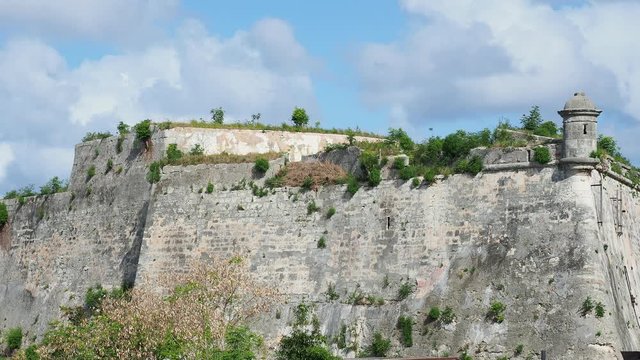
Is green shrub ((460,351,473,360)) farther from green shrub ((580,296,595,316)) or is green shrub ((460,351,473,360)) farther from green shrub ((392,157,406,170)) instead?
green shrub ((392,157,406,170))

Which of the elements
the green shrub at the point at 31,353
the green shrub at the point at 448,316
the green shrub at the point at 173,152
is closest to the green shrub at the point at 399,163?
the green shrub at the point at 448,316

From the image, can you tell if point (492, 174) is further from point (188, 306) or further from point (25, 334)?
point (25, 334)

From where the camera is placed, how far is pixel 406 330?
51.8m

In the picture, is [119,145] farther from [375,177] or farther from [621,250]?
[621,250]

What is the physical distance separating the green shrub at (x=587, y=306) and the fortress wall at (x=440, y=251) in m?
0.18

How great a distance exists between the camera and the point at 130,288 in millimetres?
60625

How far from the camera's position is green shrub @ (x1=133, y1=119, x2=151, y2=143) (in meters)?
62.7

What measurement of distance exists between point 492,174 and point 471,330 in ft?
16.8

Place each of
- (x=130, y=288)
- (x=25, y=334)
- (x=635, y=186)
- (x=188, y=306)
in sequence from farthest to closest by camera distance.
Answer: (x=25, y=334) → (x=130, y=288) → (x=635, y=186) → (x=188, y=306)

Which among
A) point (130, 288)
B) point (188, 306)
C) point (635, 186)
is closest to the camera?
point (188, 306)

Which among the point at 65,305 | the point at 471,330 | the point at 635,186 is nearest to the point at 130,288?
the point at 65,305

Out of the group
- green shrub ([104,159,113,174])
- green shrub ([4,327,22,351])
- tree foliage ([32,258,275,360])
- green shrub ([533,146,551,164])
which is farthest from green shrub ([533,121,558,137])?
green shrub ([4,327,22,351])

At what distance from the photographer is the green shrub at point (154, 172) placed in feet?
197

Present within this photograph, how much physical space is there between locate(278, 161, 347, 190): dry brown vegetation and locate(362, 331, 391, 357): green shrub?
6072mm
